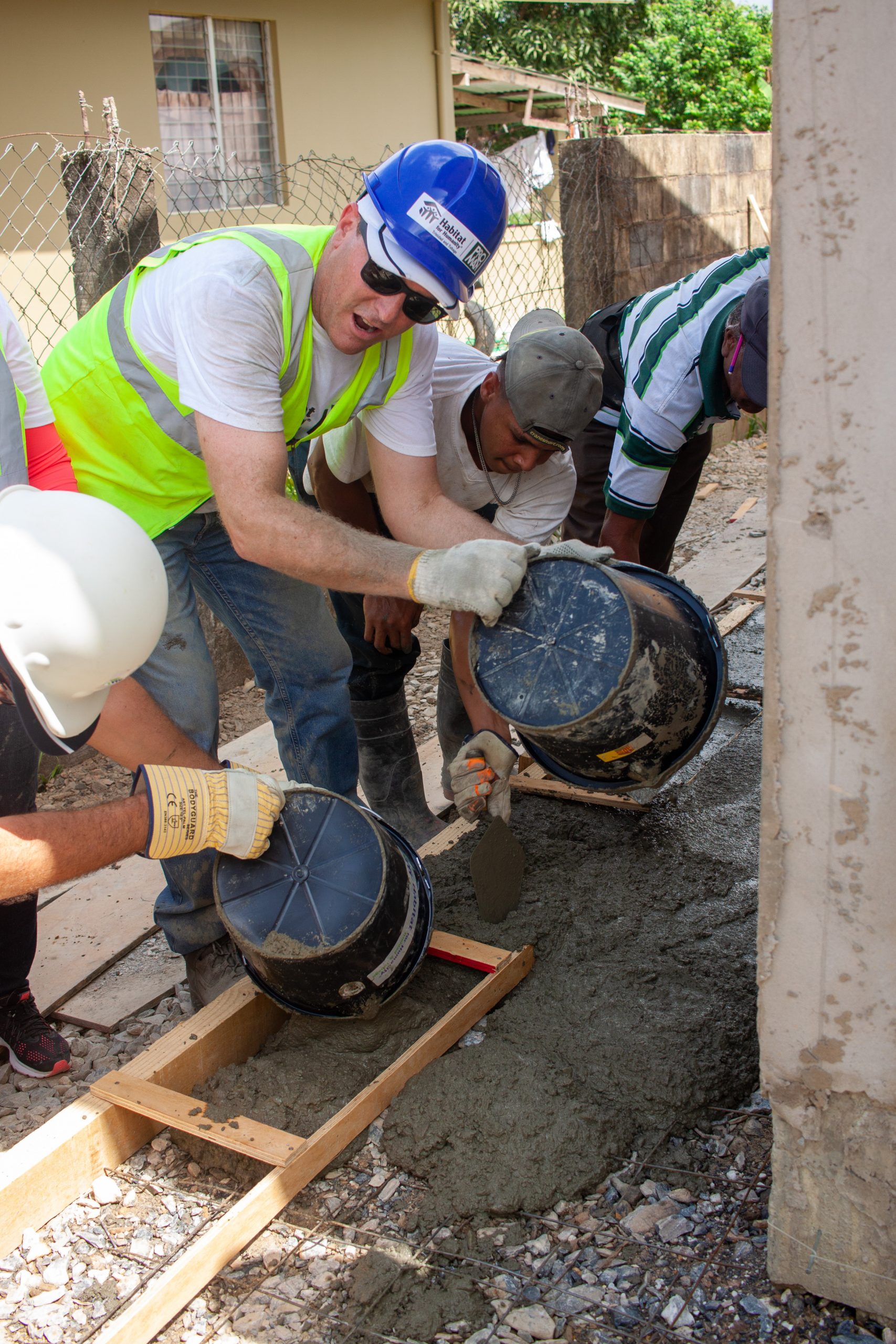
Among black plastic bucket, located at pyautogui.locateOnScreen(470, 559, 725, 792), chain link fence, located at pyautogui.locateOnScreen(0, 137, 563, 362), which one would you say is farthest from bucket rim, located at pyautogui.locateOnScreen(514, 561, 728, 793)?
chain link fence, located at pyautogui.locateOnScreen(0, 137, 563, 362)

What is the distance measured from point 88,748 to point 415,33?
366 inches

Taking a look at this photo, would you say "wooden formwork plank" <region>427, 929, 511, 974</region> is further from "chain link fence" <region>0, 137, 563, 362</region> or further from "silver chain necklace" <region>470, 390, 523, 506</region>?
"chain link fence" <region>0, 137, 563, 362</region>

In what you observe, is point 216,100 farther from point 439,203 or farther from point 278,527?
point 278,527

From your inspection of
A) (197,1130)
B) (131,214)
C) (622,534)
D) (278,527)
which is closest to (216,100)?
(131,214)

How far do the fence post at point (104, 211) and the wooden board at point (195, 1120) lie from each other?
2891mm

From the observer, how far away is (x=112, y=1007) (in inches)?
111

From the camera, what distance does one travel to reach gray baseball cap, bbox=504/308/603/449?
273 cm

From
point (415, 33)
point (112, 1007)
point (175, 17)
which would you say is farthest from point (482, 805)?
point (415, 33)

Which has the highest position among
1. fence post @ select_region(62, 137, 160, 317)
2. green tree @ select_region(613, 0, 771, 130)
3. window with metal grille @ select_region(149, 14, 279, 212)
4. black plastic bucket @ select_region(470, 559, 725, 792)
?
green tree @ select_region(613, 0, 771, 130)

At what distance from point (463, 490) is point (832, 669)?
181 cm

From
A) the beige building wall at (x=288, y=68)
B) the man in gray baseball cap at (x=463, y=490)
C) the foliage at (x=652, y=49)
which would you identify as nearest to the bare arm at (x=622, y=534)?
the man in gray baseball cap at (x=463, y=490)

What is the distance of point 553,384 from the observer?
2727mm

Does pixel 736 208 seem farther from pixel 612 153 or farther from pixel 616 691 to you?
pixel 616 691

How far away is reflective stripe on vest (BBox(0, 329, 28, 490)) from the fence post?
1.91 meters
